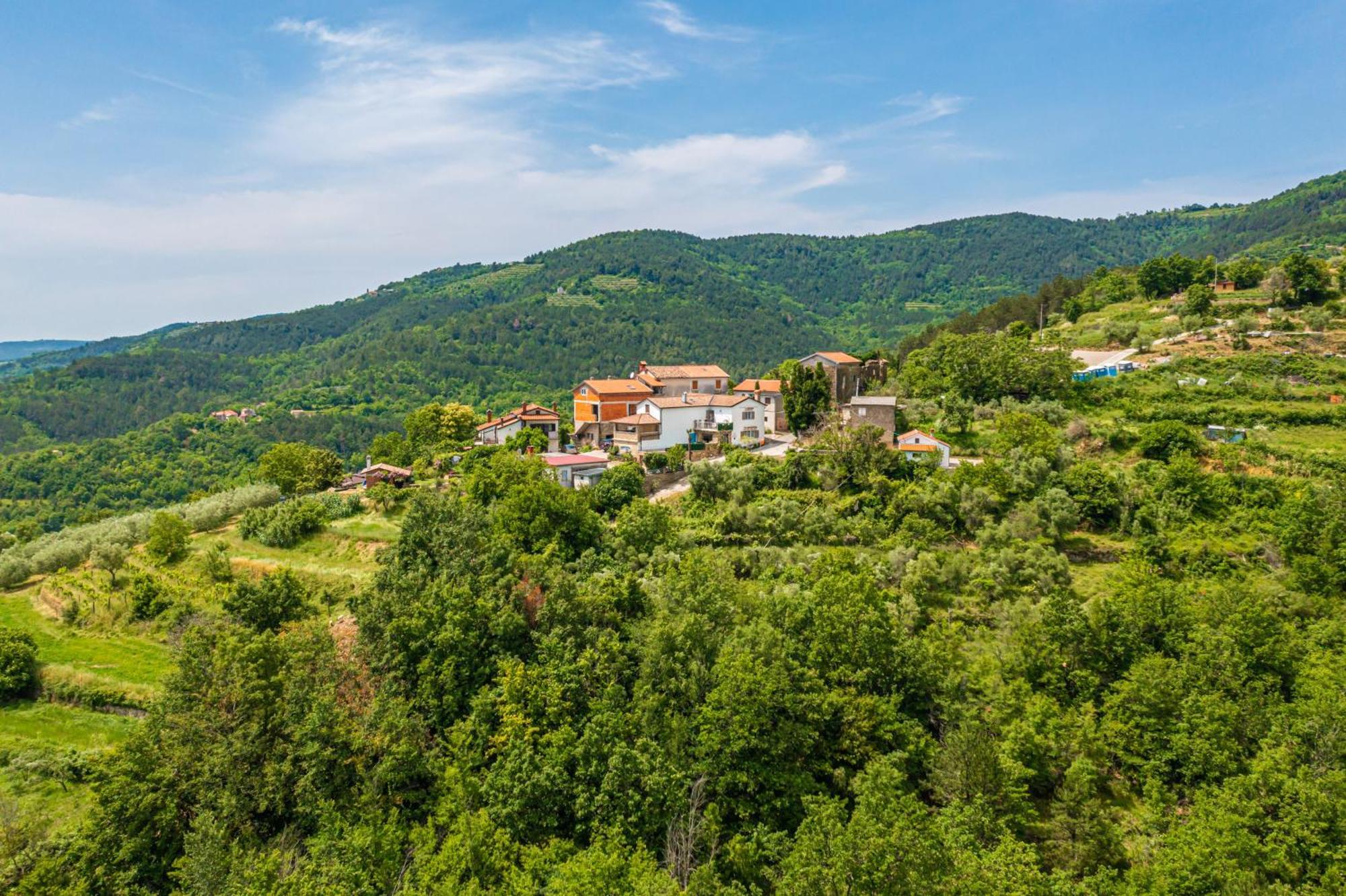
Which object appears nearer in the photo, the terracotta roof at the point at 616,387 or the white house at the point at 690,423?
the white house at the point at 690,423

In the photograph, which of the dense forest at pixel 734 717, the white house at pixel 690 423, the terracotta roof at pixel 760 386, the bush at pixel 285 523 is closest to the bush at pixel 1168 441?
the dense forest at pixel 734 717

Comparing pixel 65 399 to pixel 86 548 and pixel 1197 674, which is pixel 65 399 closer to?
pixel 86 548

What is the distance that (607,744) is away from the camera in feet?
72.4

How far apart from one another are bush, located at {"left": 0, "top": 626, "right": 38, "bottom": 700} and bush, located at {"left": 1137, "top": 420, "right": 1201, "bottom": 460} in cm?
6192

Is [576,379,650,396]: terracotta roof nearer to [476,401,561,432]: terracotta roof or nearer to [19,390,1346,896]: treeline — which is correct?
[476,401,561,432]: terracotta roof

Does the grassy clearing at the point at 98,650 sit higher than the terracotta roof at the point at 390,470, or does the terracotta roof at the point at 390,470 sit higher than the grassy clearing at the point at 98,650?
the terracotta roof at the point at 390,470

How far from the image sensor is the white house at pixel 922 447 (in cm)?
4650

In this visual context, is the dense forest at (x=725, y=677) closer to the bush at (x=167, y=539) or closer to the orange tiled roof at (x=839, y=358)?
the bush at (x=167, y=539)

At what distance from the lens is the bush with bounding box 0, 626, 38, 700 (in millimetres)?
30438

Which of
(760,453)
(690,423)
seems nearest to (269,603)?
(760,453)

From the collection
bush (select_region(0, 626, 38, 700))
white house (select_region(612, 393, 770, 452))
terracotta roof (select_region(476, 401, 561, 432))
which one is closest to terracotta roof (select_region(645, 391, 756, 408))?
white house (select_region(612, 393, 770, 452))

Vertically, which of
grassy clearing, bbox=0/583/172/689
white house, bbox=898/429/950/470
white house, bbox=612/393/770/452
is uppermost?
white house, bbox=612/393/770/452

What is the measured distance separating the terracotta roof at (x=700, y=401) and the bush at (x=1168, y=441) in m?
27.8

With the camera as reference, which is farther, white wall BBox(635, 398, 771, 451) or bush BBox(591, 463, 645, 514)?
white wall BBox(635, 398, 771, 451)
